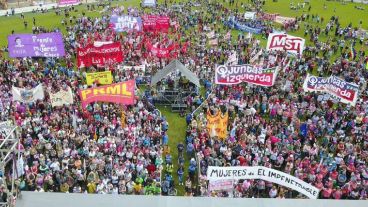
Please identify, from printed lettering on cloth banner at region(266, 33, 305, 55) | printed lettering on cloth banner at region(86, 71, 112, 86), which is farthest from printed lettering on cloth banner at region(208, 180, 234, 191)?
printed lettering on cloth banner at region(266, 33, 305, 55)

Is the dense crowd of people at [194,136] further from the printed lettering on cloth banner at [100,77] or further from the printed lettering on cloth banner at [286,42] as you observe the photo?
the printed lettering on cloth banner at [100,77]

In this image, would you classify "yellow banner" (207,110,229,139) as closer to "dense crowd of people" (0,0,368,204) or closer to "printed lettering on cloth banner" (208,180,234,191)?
"dense crowd of people" (0,0,368,204)

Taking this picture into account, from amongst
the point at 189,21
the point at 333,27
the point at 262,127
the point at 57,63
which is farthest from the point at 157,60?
the point at 333,27

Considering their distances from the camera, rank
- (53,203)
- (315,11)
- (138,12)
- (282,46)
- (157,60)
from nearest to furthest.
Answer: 1. (53,203)
2. (282,46)
3. (157,60)
4. (138,12)
5. (315,11)

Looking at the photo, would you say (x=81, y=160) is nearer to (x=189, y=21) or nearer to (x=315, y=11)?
(x=189, y=21)

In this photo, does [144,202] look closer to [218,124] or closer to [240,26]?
[218,124]

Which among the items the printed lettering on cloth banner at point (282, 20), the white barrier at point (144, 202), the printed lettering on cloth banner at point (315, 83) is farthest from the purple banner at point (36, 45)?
the printed lettering on cloth banner at point (282, 20)

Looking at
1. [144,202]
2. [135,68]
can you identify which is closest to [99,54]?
[135,68]
